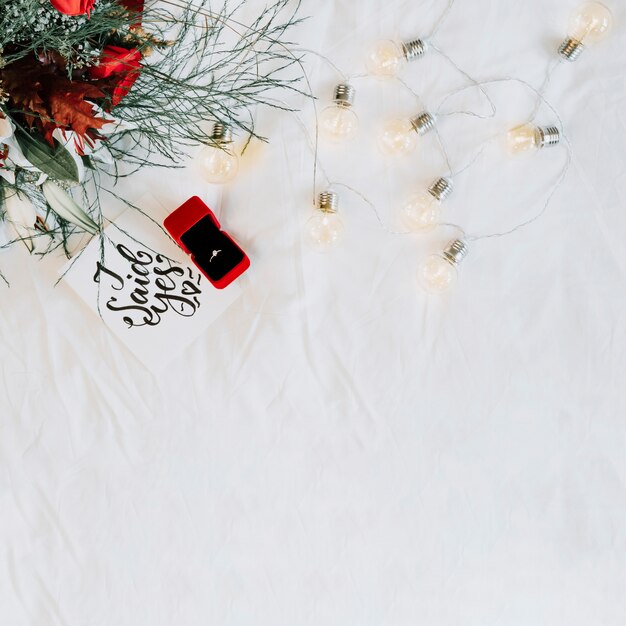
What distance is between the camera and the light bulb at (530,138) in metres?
0.71

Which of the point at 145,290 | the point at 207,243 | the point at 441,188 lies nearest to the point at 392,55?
the point at 441,188

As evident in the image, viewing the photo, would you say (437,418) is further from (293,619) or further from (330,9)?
(330,9)

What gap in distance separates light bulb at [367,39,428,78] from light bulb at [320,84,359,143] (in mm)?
46

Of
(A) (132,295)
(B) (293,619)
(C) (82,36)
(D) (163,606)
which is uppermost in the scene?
(C) (82,36)

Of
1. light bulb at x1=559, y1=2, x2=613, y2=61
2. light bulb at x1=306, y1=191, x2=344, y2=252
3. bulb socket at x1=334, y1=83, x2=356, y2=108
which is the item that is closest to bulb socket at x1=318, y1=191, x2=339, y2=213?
light bulb at x1=306, y1=191, x2=344, y2=252

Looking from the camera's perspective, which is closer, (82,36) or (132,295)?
(82,36)

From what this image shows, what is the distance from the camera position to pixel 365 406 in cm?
75

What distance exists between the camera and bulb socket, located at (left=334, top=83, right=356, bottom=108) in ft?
2.37

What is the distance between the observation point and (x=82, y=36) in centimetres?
53

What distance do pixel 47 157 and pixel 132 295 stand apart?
10.0 inches

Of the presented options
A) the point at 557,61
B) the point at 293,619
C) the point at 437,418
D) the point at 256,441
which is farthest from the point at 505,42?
the point at 293,619

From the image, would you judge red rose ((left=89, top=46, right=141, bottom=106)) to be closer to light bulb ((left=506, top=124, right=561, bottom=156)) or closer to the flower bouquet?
the flower bouquet

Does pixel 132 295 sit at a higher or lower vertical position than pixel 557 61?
higher

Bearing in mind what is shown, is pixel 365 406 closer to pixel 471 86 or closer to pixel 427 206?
pixel 427 206
